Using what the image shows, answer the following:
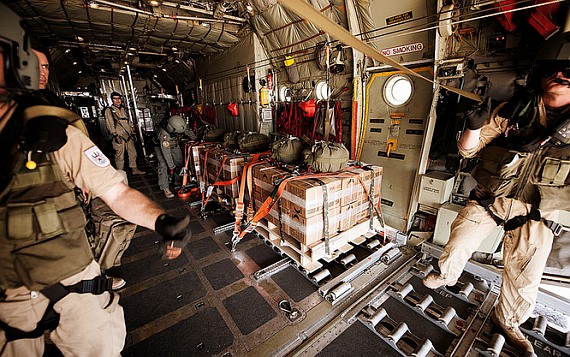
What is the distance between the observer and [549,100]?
2236mm

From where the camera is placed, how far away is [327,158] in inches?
128

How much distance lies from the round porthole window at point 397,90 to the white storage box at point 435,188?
1.60m

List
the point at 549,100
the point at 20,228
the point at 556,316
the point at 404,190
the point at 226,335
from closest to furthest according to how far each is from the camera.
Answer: the point at 20,228 < the point at 549,100 < the point at 226,335 < the point at 556,316 < the point at 404,190

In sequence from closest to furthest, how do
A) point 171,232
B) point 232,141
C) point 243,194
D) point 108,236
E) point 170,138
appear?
1. point 171,232
2. point 108,236
3. point 243,194
4. point 232,141
5. point 170,138

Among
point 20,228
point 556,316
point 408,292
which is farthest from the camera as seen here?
point 408,292

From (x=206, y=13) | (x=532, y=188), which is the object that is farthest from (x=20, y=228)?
(x=206, y=13)

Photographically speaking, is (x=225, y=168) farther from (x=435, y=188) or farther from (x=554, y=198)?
(x=554, y=198)

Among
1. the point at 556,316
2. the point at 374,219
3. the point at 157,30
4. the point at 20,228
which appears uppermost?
the point at 157,30

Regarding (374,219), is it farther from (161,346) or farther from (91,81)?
(91,81)

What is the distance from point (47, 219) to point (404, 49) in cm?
551

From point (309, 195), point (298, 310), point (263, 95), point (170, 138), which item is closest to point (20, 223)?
point (309, 195)

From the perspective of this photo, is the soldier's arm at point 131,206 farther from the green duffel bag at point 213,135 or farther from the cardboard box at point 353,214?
the green duffel bag at point 213,135

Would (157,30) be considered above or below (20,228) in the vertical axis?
above

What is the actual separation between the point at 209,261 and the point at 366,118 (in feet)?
14.7
